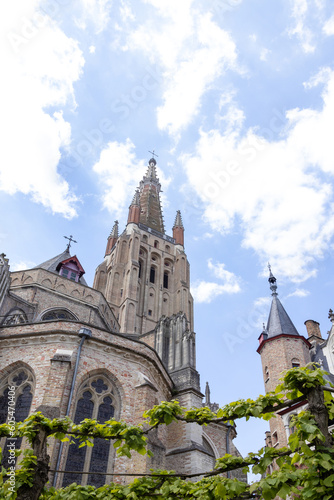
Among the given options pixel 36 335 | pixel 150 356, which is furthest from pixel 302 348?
pixel 36 335

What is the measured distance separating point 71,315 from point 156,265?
1026 inches

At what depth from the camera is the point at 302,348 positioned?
26.9m

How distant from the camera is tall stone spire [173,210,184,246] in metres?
55.7

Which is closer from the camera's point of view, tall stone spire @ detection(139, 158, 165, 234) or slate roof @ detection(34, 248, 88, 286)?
slate roof @ detection(34, 248, 88, 286)

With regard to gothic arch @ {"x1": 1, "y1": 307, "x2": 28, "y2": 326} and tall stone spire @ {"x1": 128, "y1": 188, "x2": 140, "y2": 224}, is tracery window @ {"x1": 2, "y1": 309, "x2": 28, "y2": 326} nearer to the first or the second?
gothic arch @ {"x1": 1, "y1": 307, "x2": 28, "y2": 326}

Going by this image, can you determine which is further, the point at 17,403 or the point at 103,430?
the point at 17,403

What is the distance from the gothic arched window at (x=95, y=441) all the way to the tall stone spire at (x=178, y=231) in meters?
40.2

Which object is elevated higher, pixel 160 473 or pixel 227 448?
pixel 227 448

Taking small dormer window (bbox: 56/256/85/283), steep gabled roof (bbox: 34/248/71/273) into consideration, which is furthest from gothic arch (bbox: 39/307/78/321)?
steep gabled roof (bbox: 34/248/71/273)

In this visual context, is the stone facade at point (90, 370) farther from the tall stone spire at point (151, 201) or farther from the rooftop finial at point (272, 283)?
the tall stone spire at point (151, 201)

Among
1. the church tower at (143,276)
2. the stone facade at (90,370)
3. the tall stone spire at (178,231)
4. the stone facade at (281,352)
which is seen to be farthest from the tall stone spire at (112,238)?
the stone facade at (281,352)

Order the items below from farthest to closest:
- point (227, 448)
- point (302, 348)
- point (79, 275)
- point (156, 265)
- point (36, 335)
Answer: point (156, 265) → point (79, 275) → point (302, 348) → point (227, 448) → point (36, 335)

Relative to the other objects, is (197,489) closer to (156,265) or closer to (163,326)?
(163,326)

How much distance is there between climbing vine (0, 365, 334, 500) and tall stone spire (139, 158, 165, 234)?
5076cm
